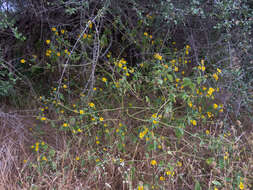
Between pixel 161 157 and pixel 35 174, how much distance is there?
1.10m

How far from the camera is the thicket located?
2006 mm

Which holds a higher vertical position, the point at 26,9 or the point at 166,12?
the point at 26,9

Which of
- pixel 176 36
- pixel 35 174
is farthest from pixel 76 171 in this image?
pixel 176 36

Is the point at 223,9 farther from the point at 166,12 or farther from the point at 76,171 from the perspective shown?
the point at 76,171

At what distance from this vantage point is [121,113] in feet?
8.14

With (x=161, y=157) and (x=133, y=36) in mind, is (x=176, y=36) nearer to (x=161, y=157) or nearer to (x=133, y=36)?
(x=133, y=36)

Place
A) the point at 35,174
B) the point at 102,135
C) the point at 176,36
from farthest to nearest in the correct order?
1. the point at 176,36
2. the point at 102,135
3. the point at 35,174

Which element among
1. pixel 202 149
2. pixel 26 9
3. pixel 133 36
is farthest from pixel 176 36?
pixel 26 9

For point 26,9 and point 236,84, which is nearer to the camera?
point 236,84

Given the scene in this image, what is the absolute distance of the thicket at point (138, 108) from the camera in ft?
6.58

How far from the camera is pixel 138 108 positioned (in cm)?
265

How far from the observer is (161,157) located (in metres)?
2.14

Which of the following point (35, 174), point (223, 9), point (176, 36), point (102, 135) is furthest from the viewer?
point (176, 36)

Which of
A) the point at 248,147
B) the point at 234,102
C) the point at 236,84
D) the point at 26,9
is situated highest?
the point at 26,9
